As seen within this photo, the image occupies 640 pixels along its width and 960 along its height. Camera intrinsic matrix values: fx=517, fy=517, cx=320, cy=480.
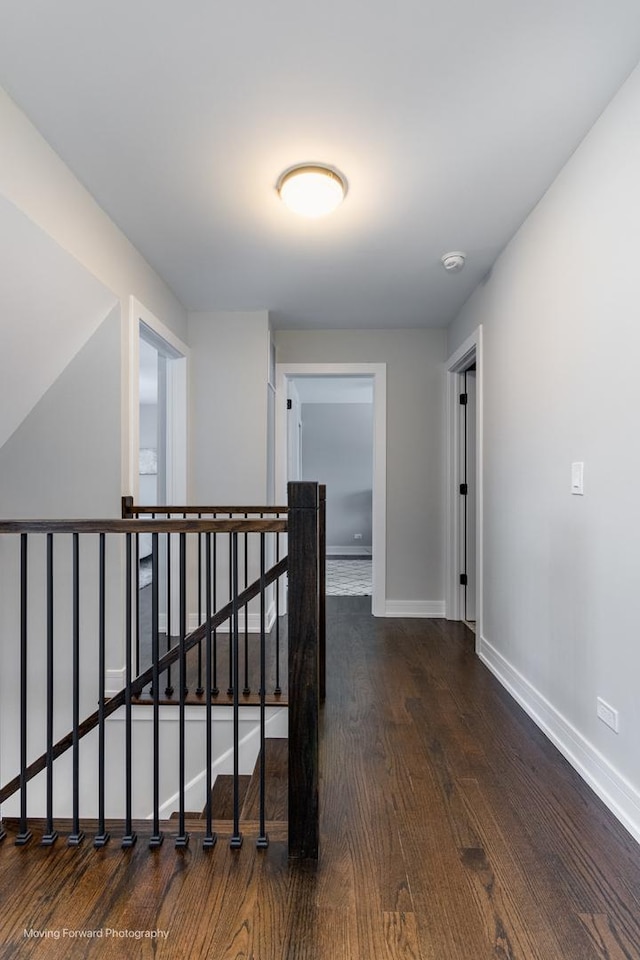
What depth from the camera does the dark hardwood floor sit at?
121 centimetres

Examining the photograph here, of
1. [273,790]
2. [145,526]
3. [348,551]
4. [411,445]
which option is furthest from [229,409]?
[348,551]

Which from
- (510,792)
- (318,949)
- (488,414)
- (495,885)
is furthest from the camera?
(488,414)

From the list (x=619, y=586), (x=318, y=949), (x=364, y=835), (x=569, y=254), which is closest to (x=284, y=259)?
(x=569, y=254)

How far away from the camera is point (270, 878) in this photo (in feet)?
4.58

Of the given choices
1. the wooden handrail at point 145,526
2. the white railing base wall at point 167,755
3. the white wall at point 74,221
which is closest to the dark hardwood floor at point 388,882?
the white railing base wall at point 167,755

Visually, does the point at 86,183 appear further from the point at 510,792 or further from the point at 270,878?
the point at 510,792

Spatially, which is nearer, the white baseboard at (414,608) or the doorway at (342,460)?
the white baseboard at (414,608)

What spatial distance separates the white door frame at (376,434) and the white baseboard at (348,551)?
3.61 metres

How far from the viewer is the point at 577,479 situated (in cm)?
202

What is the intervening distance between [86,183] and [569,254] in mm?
2050

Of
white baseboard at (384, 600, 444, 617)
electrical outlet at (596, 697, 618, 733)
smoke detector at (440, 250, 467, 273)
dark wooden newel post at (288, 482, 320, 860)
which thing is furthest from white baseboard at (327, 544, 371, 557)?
dark wooden newel post at (288, 482, 320, 860)

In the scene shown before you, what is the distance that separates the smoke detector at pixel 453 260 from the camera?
290 cm

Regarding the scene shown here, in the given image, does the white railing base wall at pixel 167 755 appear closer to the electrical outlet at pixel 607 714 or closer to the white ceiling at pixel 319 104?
the electrical outlet at pixel 607 714

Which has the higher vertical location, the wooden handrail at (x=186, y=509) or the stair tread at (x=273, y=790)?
the wooden handrail at (x=186, y=509)
